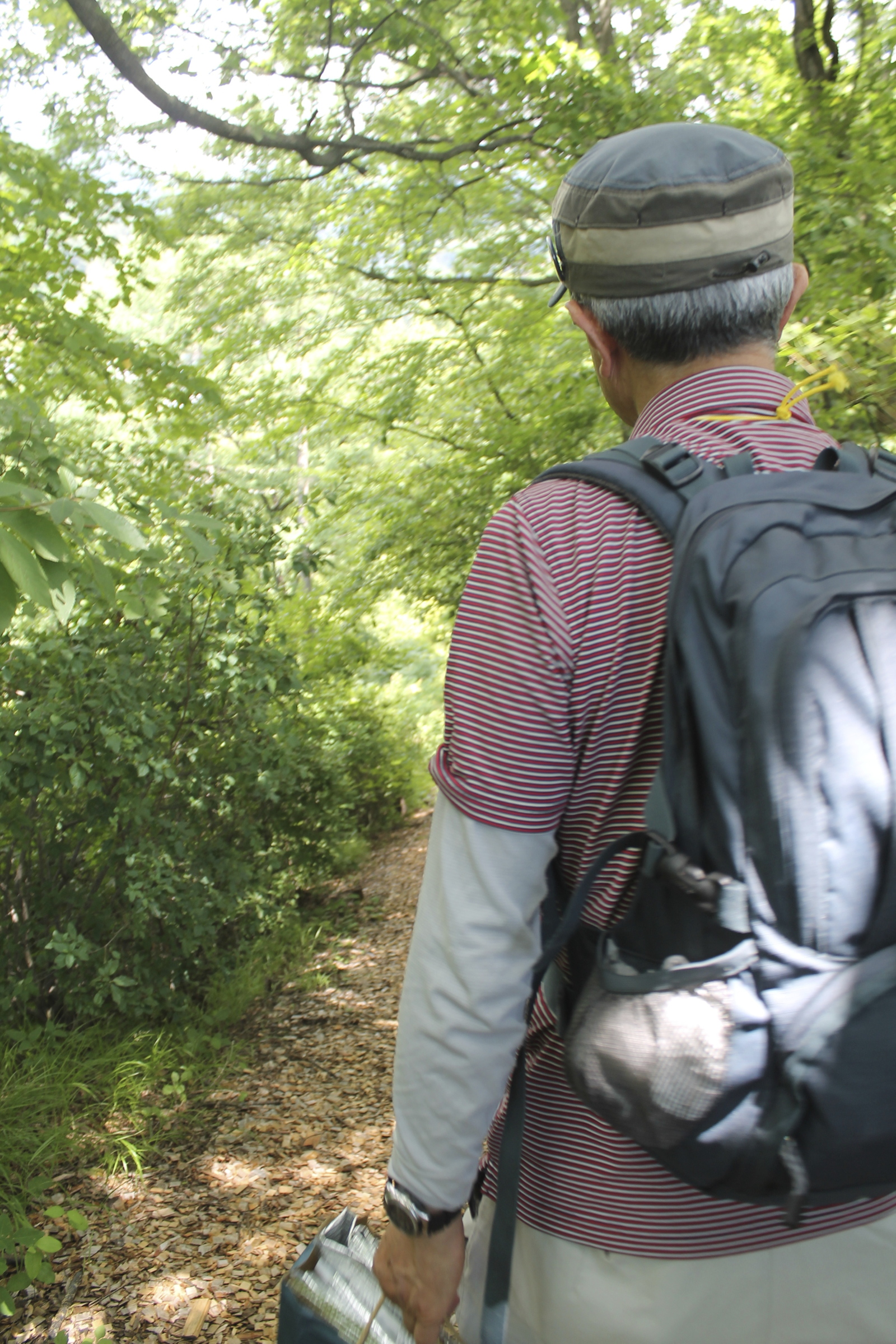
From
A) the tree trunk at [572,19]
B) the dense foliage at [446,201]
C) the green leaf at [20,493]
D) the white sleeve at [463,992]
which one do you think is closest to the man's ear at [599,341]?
the white sleeve at [463,992]

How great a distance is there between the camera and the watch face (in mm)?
967

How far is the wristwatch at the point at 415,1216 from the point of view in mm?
965

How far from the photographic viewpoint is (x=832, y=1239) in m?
0.93

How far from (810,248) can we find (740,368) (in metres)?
3.36

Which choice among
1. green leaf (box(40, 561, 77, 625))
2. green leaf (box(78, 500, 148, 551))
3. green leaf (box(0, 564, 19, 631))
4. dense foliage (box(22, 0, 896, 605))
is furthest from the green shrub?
dense foliage (box(22, 0, 896, 605))

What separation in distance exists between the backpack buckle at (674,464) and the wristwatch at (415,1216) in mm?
770

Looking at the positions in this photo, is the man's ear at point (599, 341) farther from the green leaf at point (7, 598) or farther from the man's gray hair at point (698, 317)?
the green leaf at point (7, 598)

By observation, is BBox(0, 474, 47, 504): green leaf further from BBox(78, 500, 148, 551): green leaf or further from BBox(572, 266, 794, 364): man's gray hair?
BBox(572, 266, 794, 364): man's gray hair

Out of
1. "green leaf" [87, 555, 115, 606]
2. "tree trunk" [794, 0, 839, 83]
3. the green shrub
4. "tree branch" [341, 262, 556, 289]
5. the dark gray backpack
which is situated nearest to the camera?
the dark gray backpack

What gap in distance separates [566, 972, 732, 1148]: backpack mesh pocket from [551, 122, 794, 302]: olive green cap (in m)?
0.70

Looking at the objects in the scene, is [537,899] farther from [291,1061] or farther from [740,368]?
[291,1061]

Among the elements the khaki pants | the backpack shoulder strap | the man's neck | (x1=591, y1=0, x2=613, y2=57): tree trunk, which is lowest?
the khaki pants

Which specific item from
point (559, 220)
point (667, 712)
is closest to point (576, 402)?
point (559, 220)

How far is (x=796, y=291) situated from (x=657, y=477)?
0.34 metres
